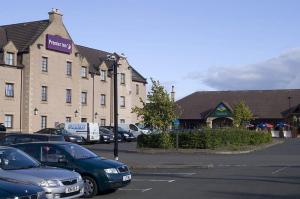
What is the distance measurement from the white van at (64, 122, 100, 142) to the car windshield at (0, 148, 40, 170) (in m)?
33.1

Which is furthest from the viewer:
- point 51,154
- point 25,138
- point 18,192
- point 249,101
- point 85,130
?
point 249,101

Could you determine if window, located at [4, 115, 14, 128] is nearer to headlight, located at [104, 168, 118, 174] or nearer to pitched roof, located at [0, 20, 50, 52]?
pitched roof, located at [0, 20, 50, 52]

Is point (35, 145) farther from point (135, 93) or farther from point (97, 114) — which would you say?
point (135, 93)

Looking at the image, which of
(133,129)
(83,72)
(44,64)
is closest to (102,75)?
(83,72)

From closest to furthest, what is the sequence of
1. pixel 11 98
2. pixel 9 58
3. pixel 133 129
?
1. pixel 11 98
2. pixel 9 58
3. pixel 133 129

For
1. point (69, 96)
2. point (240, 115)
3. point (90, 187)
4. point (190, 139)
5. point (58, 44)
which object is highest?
point (58, 44)

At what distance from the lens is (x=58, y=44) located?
181 feet

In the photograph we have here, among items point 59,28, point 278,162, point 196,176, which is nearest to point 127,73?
point 59,28

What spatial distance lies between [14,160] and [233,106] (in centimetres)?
6400

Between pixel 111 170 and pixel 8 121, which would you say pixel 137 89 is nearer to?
pixel 8 121

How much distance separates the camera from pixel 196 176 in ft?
66.7

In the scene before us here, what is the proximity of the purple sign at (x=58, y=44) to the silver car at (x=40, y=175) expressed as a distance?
41.8m

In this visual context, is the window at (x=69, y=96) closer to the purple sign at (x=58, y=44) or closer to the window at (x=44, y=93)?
the window at (x=44, y=93)

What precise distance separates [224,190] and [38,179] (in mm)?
6273
